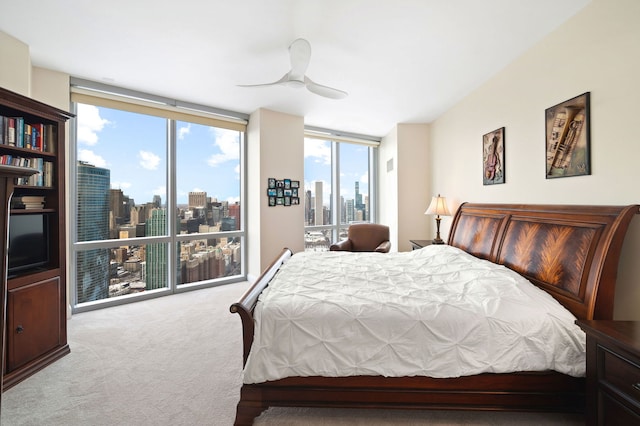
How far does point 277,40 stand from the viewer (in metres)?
2.52

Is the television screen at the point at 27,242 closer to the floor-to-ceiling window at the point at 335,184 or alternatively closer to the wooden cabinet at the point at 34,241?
the wooden cabinet at the point at 34,241

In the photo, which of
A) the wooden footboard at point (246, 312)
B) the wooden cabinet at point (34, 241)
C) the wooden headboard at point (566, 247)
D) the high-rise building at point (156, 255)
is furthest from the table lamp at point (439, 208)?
the wooden cabinet at point (34, 241)

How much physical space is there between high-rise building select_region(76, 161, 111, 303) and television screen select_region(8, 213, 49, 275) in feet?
3.57

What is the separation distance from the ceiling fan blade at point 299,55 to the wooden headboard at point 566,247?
2.36 meters

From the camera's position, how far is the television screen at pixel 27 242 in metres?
2.21

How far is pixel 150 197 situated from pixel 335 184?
321cm

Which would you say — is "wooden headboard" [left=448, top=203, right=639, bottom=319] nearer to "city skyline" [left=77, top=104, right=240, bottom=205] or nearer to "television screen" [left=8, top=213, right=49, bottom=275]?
"city skyline" [left=77, top=104, right=240, bottom=205]

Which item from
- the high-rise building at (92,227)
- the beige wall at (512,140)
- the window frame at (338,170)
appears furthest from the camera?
the window frame at (338,170)

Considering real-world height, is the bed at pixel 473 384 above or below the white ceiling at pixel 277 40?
below

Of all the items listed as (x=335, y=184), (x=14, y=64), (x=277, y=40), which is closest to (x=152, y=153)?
(x=14, y=64)

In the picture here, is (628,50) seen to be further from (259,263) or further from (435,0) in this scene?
(259,263)

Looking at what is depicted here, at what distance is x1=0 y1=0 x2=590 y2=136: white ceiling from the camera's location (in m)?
2.12

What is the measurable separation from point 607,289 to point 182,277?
457cm

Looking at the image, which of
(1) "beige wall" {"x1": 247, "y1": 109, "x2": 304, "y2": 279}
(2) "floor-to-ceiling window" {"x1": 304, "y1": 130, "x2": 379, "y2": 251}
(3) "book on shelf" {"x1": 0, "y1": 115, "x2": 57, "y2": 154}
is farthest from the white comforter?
(2) "floor-to-ceiling window" {"x1": 304, "y1": 130, "x2": 379, "y2": 251}
